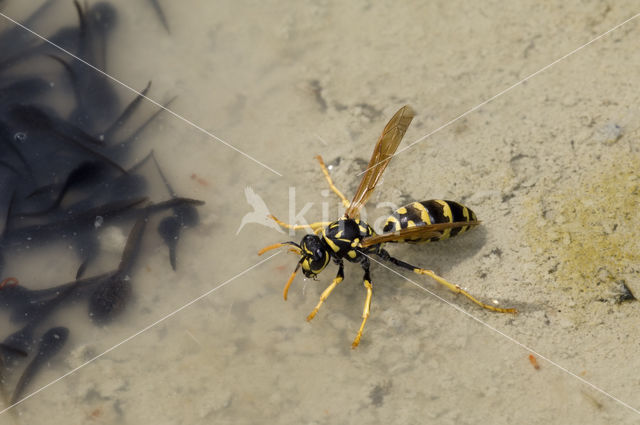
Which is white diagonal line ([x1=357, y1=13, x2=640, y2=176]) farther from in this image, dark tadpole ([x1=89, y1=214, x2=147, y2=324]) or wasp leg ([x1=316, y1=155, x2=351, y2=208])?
dark tadpole ([x1=89, y1=214, x2=147, y2=324])

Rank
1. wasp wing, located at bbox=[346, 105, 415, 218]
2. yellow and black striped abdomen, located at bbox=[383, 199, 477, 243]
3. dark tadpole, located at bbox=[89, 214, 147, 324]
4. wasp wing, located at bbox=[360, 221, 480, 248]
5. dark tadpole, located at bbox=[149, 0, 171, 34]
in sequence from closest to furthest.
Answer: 1. wasp wing, located at bbox=[360, 221, 480, 248]
2. yellow and black striped abdomen, located at bbox=[383, 199, 477, 243]
3. wasp wing, located at bbox=[346, 105, 415, 218]
4. dark tadpole, located at bbox=[89, 214, 147, 324]
5. dark tadpole, located at bbox=[149, 0, 171, 34]

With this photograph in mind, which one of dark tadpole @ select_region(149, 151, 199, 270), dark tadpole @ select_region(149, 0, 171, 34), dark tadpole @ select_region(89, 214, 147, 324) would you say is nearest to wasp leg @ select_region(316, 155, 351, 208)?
dark tadpole @ select_region(149, 151, 199, 270)

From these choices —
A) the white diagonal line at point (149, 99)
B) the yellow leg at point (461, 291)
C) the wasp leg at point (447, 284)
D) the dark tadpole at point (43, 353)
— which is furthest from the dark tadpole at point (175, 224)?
the yellow leg at point (461, 291)

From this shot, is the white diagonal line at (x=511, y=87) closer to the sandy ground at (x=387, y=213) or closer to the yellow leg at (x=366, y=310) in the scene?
the sandy ground at (x=387, y=213)

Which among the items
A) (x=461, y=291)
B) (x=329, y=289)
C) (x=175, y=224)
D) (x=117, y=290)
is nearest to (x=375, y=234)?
(x=329, y=289)

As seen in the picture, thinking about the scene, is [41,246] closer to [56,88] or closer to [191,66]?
[56,88]

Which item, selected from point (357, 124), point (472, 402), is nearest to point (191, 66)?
point (357, 124)

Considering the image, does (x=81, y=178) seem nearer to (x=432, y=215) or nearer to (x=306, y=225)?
(x=306, y=225)
